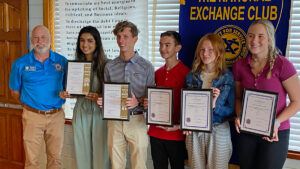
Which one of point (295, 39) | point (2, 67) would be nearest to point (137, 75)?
point (295, 39)

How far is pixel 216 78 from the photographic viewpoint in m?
2.07

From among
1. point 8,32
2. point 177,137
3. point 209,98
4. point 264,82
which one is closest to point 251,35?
point 264,82

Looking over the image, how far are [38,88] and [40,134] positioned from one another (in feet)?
1.67

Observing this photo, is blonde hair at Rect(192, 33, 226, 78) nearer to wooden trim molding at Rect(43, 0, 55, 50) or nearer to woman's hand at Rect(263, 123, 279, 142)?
woman's hand at Rect(263, 123, 279, 142)

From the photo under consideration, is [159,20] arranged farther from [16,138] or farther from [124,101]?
[16,138]

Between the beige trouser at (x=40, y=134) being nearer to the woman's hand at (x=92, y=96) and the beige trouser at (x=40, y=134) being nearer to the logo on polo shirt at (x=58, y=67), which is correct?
the logo on polo shirt at (x=58, y=67)

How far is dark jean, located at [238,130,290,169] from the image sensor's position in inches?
75.5

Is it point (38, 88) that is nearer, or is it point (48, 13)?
point (38, 88)

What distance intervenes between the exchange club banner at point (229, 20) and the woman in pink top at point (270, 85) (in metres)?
0.34

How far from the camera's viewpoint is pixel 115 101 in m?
2.26

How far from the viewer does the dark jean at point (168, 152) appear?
2.27 m

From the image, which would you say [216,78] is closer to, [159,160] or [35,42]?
[159,160]

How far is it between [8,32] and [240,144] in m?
3.10

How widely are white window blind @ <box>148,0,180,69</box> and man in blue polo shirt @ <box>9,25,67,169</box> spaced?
0.96 m
